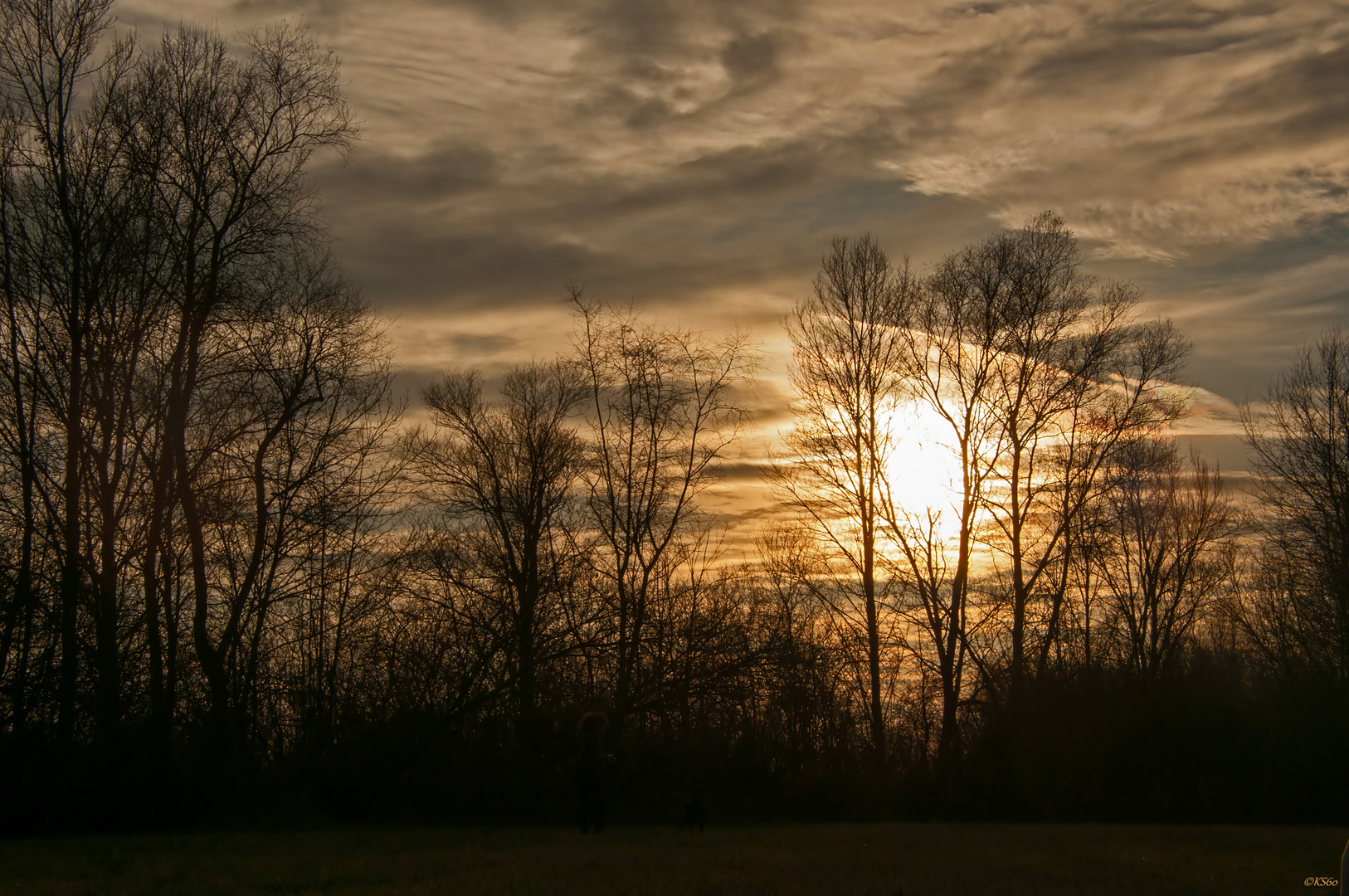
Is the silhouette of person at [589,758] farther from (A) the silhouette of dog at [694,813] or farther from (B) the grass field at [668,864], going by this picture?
(A) the silhouette of dog at [694,813]

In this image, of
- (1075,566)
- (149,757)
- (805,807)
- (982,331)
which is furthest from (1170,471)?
(149,757)

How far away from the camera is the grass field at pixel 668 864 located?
9.66 metres

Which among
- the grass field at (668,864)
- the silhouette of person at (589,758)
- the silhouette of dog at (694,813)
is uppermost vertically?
the silhouette of person at (589,758)

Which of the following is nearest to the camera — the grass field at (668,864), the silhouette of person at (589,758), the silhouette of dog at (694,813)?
the grass field at (668,864)

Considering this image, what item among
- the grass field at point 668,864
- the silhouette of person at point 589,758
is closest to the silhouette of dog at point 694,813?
the grass field at point 668,864

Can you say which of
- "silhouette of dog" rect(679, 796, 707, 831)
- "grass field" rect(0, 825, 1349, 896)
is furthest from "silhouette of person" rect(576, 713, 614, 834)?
"silhouette of dog" rect(679, 796, 707, 831)

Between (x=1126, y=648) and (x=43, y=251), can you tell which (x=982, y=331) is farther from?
(x=43, y=251)

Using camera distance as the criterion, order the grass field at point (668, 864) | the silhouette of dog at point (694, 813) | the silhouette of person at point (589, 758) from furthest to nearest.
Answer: the silhouette of dog at point (694, 813) → the silhouette of person at point (589, 758) → the grass field at point (668, 864)

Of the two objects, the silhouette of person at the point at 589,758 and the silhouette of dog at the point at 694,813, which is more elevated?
the silhouette of person at the point at 589,758

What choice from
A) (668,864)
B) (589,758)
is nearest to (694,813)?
(589,758)

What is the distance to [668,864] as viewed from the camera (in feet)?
36.1

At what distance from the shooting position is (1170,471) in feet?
146

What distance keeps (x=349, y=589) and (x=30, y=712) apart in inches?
380

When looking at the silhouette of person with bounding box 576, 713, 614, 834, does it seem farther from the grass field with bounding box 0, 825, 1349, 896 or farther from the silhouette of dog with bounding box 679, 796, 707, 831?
the silhouette of dog with bounding box 679, 796, 707, 831
